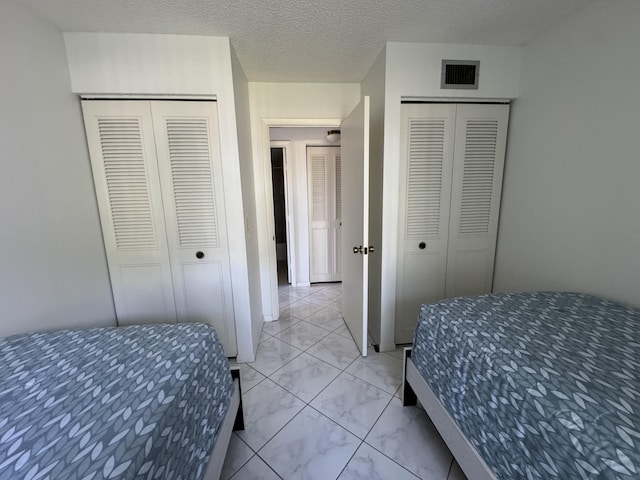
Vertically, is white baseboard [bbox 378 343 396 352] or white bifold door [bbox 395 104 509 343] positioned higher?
white bifold door [bbox 395 104 509 343]

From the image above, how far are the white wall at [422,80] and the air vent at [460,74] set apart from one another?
32mm

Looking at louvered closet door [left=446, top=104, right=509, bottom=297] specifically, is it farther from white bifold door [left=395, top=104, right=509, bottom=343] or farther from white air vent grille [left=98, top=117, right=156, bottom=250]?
white air vent grille [left=98, top=117, right=156, bottom=250]

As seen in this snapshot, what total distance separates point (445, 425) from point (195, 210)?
1.93 metres

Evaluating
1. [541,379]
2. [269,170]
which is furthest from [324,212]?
[541,379]

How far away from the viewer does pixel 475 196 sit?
210 cm

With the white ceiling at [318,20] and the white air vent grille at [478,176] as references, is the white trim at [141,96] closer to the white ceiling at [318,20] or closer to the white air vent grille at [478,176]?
the white ceiling at [318,20]

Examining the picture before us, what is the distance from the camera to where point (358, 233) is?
210 centimetres

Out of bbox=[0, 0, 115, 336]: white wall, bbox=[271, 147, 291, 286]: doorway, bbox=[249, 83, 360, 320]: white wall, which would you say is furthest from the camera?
bbox=[271, 147, 291, 286]: doorway

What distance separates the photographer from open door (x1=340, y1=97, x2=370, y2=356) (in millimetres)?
1875

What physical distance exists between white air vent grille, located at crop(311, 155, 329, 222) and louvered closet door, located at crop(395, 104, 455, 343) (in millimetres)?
1597

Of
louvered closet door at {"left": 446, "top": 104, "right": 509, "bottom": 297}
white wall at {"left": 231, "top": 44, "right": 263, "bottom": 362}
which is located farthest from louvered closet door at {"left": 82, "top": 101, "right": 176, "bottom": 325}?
louvered closet door at {"left": 446, "top": 104, "right": 509, "bottom": 297}

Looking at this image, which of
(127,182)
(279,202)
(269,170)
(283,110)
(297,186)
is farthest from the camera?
(279,202)

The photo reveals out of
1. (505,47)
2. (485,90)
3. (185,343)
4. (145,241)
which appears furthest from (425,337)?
(505,47)

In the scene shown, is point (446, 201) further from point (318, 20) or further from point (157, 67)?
point (157, 67)
